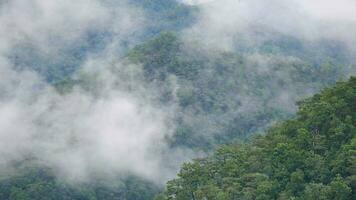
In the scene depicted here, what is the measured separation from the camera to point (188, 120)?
6031 cm

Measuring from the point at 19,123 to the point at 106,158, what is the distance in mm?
10857

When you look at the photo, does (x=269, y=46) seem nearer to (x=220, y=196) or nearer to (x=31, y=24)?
(x=31, y=24)

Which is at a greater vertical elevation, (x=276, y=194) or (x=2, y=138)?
(x=2, y=138)

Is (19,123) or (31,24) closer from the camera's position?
(19,123)

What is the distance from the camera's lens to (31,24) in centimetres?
10831

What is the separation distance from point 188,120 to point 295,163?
123ft

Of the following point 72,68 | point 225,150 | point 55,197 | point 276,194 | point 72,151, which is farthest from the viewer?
point 72,68

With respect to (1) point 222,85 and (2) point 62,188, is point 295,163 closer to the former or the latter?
(2) point 62,188

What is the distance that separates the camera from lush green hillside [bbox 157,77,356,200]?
21.8 m

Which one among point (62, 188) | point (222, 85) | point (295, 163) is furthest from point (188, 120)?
point (295, 163)

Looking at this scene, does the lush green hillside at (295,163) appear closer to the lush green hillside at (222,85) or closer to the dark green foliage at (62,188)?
the dark green foliage at (62,188)

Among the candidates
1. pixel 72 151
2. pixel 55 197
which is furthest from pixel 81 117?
pixel 55 197

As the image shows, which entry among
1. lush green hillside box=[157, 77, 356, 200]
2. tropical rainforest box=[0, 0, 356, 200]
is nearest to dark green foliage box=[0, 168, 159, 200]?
tropical rainforest box=[0, 0, 356, 200]

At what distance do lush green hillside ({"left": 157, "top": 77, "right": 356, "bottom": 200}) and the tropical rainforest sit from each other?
0.05m
